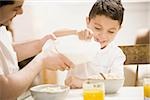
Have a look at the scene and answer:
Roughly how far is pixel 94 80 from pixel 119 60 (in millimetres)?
268

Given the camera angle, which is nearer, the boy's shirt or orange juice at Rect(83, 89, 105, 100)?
orange juice at Rect(83, 89, 105, 100)

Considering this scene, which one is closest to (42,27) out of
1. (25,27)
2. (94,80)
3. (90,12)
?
(25,27)

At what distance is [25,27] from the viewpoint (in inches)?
41.3

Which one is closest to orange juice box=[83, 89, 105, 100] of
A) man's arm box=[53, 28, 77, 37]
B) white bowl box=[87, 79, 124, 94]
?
white bowl box=[87, 79, 124, 94]

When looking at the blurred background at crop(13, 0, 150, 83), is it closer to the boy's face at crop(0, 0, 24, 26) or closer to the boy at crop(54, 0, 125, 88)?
the boy at crop(54, 0, 125, 88)

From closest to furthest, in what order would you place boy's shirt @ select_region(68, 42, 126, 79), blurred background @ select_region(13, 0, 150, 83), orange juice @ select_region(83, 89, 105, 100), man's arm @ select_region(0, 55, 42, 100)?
1. man's arm @ select_region(0, 55, 42, 100)
2. orange juice @ select_region(83, 89, 105, 100)
3. blurred background @ select_region(13, 0, 150, 83)
4. boy's shirt @ select_region(68, 42, 126, 79)

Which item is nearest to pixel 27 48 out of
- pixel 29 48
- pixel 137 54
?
pixel 29 48

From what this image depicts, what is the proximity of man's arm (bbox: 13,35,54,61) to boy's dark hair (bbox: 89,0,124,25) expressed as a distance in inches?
8.3

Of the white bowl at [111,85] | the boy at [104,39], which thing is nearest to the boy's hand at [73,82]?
the boy at [104,39]

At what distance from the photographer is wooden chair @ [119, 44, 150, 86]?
1.21 m


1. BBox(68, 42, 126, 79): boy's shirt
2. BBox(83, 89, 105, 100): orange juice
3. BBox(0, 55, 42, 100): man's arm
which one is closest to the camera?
BBox(0, 55, 42, 100): man's arm

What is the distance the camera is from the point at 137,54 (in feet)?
4.07

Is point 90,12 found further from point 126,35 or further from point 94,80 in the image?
point 94,80

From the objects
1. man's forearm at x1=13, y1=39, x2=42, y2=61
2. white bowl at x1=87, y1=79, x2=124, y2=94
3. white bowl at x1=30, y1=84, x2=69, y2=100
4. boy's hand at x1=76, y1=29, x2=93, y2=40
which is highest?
boy's hand at x1=76, y1=29, x2=93, y2=40
